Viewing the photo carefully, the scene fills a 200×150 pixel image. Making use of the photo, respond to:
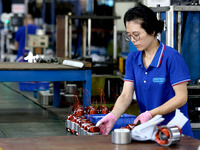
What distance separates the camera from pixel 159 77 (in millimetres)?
2863

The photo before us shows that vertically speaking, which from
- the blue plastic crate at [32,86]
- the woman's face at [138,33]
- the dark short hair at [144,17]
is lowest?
the blue plastic crate at [32,86]

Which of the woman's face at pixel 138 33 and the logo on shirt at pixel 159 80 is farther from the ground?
the woman's face at pixel 138 33

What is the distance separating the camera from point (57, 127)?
5719 millimetres

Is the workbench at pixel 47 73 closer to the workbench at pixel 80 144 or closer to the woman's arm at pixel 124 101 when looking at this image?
the woman's arm at pixel 124 101

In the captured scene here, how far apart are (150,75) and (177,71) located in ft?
0.68

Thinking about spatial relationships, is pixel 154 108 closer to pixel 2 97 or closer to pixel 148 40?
pixel 148 40

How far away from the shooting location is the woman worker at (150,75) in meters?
2.72

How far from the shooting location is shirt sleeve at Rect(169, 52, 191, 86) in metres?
2.74

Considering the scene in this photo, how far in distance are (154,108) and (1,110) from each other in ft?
15.7

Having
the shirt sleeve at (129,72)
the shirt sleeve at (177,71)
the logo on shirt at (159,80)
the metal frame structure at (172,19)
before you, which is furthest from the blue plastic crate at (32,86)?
the shirt sleeve at (177,71)

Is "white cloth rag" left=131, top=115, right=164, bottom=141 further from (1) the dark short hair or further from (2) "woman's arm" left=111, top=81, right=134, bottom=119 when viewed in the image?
(1) the dark short hair

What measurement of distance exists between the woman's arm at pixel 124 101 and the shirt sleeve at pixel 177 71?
0.33 metres

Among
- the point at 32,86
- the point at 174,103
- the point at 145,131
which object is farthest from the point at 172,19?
the point at 32,86

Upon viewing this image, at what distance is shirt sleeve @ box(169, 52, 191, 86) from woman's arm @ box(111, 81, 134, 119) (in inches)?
12.9
